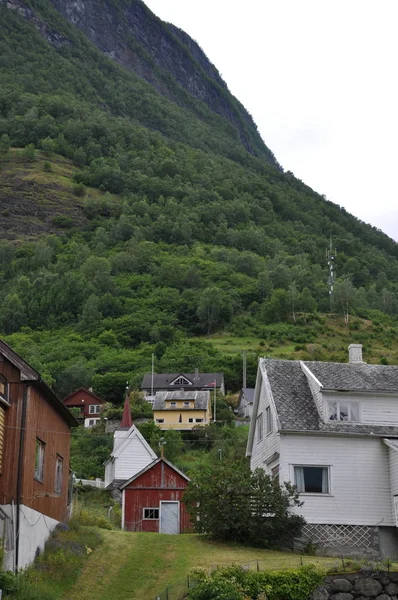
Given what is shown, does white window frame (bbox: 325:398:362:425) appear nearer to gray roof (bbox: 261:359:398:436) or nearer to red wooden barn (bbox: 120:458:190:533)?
gray roof (bbox: 261:359:398:436)

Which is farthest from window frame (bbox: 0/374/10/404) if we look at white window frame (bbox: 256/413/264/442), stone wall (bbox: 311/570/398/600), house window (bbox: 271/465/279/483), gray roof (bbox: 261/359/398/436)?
white window frame (bbox: 256/413/264/442)

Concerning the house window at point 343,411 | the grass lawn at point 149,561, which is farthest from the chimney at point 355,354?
the grass lawn at point 149,561

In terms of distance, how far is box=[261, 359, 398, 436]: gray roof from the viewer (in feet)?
102

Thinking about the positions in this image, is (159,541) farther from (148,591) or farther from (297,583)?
(297,583)

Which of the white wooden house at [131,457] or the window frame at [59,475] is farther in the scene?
the white wooden house at [131,457]

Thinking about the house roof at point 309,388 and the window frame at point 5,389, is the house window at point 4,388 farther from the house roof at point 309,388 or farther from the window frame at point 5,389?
the house roof at point 309,388

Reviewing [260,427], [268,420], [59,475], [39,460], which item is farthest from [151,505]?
[39,460]

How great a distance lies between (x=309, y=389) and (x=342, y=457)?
3622 millimetres

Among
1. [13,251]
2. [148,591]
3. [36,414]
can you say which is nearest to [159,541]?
[148,591]

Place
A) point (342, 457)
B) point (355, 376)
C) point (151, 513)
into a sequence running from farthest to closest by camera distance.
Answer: point (151, 513) → point (355, 376) → point (342, 457)

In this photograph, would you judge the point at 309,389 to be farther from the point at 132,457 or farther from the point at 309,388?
the point at 132,457

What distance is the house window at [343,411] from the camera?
3150cm

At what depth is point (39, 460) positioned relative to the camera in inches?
1001

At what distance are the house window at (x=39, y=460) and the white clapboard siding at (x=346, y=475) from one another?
9309 millimetres
